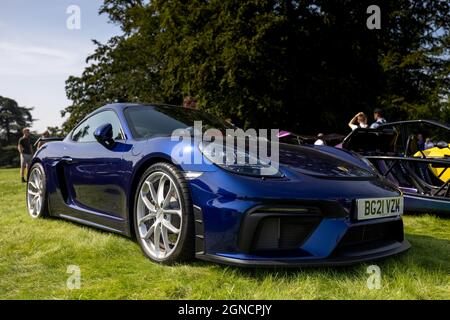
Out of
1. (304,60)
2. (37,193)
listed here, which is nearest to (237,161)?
(37,193)

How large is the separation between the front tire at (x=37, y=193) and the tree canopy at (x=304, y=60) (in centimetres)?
1322

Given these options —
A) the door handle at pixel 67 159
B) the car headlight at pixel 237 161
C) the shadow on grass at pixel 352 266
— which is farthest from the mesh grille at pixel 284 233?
the door handle at pixel 67 159

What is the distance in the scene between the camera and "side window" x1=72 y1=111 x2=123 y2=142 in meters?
4.01

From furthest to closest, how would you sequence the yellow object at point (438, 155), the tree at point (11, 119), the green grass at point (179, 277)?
the tree at point (11, 119) < the yellow object at point (438, 155) < the green grass at point (179, 277)

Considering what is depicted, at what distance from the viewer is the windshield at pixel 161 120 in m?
3.77

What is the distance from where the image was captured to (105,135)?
151 inches

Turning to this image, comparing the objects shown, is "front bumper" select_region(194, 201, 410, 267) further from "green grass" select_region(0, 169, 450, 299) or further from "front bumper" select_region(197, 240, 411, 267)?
"green grass" select_region(0, 169, 450, 299)

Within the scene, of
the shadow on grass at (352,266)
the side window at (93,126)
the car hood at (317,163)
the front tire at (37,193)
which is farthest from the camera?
the front tire at (37,193)

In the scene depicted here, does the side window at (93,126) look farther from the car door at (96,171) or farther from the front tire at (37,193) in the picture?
the front tire at (37,193)
